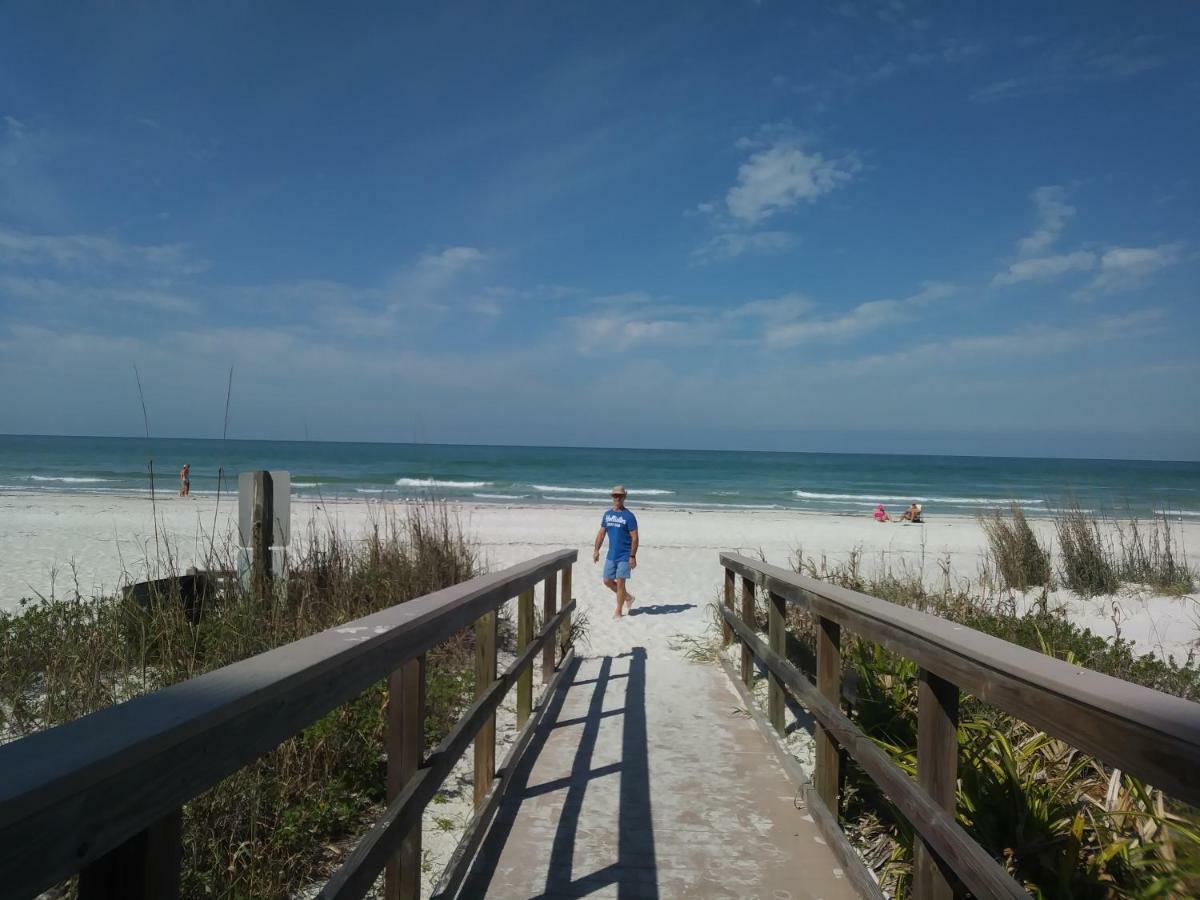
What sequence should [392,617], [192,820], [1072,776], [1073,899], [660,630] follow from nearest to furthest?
[392,617]
[1073,899]
[192,820]
[1072,776]
[660,630]

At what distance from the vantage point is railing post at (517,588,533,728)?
439 centimetres

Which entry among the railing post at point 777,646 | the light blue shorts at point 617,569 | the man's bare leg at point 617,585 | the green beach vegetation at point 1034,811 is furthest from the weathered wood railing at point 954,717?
the light blue shorts at point 617,569

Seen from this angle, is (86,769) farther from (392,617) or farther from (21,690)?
(21,690)

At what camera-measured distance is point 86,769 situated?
35.1 inches


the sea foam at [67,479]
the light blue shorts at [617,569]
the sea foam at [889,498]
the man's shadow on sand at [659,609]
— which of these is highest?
the sea foam at [67,479]

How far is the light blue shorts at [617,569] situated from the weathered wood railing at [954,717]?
5.44m

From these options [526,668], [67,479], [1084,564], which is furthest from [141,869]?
[67,479]

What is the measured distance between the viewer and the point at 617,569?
30.4 ft

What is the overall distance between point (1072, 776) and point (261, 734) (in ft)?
10.2

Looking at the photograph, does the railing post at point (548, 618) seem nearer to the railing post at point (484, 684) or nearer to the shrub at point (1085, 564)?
the railing post at point (484, 684)

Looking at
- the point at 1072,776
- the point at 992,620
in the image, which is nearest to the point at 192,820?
the point at 1072,776

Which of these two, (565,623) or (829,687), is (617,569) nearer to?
(565,623)

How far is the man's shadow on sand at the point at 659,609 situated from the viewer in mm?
9289

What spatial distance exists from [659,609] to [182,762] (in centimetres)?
877
